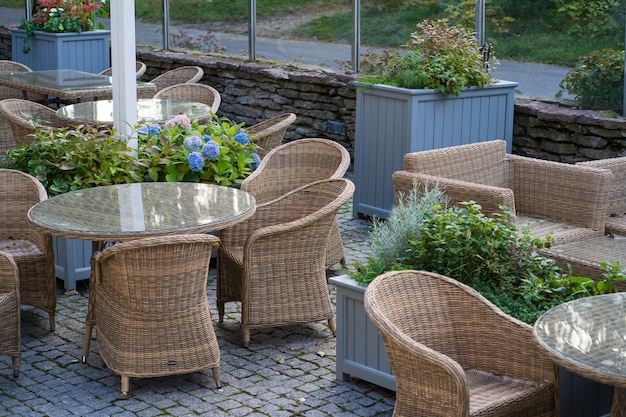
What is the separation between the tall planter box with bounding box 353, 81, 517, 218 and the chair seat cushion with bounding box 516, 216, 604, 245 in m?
1.55

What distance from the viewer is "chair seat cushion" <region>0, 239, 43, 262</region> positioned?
5438mm

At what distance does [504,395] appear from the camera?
12.2 ft

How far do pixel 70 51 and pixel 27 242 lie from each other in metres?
6.92

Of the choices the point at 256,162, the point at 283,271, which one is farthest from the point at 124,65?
the point at 283,271

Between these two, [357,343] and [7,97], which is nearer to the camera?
[357,343]

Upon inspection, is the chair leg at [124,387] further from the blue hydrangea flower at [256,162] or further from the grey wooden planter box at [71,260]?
the blue hydrangea flower at [256,162]

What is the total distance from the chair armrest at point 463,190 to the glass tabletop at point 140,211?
0.94 metres

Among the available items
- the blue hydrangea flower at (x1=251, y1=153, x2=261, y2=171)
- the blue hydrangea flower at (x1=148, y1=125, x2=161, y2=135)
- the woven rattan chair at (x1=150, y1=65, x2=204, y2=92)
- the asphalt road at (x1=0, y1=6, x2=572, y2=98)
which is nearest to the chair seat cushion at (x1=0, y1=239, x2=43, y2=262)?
the blue hydrangea flower at (x1=148, y1=125, x2=161, y2=135)

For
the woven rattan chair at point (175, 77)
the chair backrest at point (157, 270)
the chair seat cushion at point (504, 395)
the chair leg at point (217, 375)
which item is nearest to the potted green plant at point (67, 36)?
the woven rattan chair at point (175, 77)

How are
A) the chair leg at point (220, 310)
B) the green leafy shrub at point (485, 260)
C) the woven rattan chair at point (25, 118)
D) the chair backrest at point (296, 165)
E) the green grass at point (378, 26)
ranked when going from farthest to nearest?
the green grass at point (378, 26), the woven rattan chair at point (25, 118), the chair backrest at point (296, 165), the chair leg at point (220, 310), the green leafy shrub at point (485, 260)

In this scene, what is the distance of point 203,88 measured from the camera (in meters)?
8.80

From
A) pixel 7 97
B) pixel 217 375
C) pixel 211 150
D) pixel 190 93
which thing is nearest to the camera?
pixel 217 375

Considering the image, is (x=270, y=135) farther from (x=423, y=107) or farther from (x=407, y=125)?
(x=423, y=107)

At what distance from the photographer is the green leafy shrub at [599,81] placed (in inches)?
301
